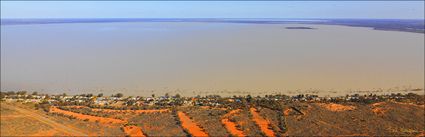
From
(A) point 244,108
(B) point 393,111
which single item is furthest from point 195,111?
(B) point 393,111

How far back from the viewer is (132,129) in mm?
15742

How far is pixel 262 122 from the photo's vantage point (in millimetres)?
16562

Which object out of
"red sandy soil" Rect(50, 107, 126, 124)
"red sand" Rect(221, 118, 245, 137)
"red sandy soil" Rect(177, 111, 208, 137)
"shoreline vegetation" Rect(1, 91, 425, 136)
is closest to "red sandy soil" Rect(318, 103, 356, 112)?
"shoreline vegetation" Rect(1, 91, 425, 136)

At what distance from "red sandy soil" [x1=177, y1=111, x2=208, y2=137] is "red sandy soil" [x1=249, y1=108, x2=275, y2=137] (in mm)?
2824

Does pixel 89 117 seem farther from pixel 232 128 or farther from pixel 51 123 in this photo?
pixel 232 128

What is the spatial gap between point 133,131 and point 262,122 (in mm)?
6406

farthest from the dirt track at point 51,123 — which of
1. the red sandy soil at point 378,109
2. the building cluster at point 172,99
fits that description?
the red sandy soil at point 378,109

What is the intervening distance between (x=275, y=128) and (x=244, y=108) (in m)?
Answer: 3.33

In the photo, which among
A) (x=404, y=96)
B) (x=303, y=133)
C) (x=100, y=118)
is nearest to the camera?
(x=303, y=133)

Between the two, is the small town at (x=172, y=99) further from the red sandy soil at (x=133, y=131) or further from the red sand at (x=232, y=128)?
the red sandy soil at (x=133, y=131)

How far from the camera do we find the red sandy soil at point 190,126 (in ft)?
49.9

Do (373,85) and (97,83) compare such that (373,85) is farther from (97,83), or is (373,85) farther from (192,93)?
(97,83)

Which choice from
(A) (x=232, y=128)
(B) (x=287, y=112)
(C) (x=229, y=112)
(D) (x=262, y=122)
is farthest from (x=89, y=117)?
(B) (x=287, y=112)

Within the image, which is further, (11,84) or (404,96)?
(11,84)
